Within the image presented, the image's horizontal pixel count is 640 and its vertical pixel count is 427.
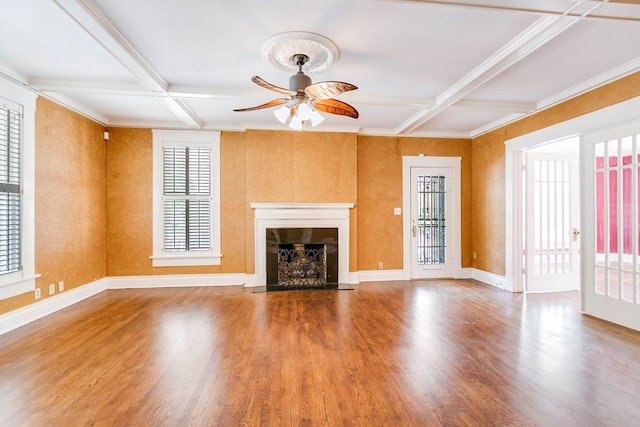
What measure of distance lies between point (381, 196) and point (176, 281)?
3965 millimetres

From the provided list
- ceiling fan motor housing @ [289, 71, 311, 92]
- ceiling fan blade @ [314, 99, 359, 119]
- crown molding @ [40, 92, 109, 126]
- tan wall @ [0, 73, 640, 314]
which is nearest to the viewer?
ceiling fan motor housing @ [289, 71, 311, 92]

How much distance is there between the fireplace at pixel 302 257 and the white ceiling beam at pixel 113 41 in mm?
2692

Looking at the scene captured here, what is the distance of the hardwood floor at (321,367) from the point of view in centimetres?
193

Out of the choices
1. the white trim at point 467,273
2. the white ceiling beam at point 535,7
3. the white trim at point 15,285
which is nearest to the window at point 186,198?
the white trim at point 15,285

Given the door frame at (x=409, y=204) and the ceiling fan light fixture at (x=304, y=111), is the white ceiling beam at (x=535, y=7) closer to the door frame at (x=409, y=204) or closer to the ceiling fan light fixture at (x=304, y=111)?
the ceiling fan light fixture at (x=304, y=111)

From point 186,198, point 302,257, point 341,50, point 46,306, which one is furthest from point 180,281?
point 341,50

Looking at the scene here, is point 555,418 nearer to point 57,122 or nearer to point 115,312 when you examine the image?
point 115,312

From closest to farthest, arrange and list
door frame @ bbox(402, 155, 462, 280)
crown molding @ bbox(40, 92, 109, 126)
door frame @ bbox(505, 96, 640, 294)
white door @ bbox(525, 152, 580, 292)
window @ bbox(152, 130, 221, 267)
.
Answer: crown molding @ bbox(40, 92, 109, 126), door frame @ bbox(505, 96, 640, 294), white door @ bbox(525, 152, 580, 292), window @ bbox(152, 130, 221, 267), door frame @ bbox(402, 155, 462, 280)

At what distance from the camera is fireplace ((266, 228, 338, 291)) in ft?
17.5

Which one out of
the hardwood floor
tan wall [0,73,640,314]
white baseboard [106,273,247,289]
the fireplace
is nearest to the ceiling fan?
the hardwood floor

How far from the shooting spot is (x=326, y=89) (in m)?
2.63

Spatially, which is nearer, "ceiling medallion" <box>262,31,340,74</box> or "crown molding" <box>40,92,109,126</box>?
"ceiling medallion" <box>262,31,340,74</box>

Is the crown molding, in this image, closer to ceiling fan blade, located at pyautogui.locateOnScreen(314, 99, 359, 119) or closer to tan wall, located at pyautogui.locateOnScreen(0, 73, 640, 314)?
tan wall, located at pyautogui.locateOnScreen(0, 73, 640, 314)

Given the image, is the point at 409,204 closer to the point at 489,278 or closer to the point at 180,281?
the point at 489,278
